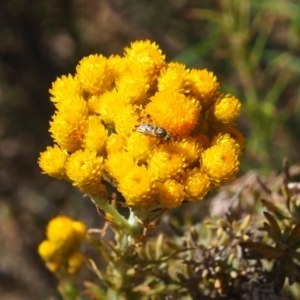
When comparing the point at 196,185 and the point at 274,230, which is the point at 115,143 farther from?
the point at 274,230

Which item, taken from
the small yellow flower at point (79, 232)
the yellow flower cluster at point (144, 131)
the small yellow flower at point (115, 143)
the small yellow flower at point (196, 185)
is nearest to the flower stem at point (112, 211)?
the yellow flower cluster at point (144, 131)

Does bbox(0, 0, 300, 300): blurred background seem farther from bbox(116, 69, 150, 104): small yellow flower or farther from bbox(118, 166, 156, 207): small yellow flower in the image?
A: bbox(118, 166, 156, 207): small yellow flower

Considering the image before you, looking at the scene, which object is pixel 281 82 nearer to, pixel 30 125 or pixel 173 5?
pixel 173 5

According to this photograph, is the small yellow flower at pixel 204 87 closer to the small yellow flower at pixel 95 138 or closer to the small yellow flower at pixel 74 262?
the small yellow flower at pixel 95 138

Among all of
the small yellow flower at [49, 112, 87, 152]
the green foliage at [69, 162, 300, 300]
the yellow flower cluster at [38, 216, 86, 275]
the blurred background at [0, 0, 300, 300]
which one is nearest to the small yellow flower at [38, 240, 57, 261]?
the yellow flower cluster at [38, 216, 86, 275]

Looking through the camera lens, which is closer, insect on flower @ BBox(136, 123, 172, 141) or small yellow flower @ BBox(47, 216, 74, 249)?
insect on flower @ BBox(136, 123, 172, 141)

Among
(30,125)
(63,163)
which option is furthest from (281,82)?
(63,163)
